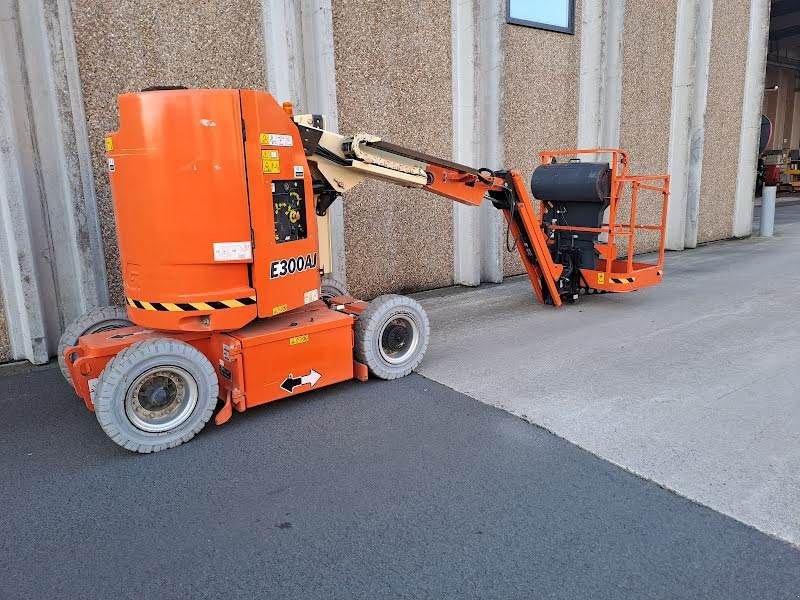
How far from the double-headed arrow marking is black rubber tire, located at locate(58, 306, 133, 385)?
1.39 meters

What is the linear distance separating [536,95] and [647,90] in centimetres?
320

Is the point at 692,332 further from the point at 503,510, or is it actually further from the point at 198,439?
the point at 198,439

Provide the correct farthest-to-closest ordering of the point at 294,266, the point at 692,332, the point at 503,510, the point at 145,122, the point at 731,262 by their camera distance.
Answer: the point at 731,262
the point at 692,332
the point at 294,266
the point at 145,122
the point at 503,510

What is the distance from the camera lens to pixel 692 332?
6.25 m

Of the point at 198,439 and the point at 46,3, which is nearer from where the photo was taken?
the point at 198,439

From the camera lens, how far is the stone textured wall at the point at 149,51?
18.5ft

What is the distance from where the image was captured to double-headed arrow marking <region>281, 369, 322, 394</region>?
4.39 metres

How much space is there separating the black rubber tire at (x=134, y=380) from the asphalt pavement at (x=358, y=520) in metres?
0.12

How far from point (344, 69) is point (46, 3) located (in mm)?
3103

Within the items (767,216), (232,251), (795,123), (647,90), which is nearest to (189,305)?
(232,251)

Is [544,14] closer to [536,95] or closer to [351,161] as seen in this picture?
[536,95]

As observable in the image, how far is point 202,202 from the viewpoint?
383cm

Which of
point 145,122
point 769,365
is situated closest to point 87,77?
point 145,122

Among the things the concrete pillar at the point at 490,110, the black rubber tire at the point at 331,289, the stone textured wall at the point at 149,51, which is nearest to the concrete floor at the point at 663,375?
the concrete pillar at the point at 490,110
